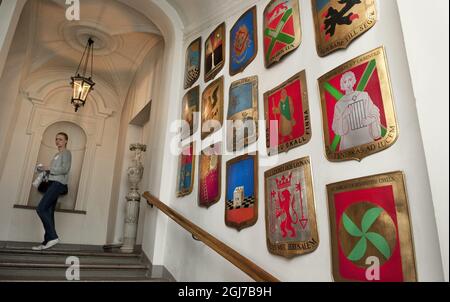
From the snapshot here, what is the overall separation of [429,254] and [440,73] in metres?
0.87

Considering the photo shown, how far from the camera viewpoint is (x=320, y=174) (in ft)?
7.50

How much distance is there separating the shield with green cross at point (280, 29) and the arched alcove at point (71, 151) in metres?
5.15

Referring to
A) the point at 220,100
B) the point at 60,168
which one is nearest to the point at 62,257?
the point at 60,168

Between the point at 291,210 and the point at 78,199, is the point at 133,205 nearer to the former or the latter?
the point at 78,199

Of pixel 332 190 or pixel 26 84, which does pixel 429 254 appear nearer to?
pixel 332 190

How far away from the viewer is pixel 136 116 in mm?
6387

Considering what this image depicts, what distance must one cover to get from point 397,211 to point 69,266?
314 cm

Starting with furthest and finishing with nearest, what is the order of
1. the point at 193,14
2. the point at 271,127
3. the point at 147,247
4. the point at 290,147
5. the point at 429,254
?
the point at 193,14, the point at 147,247, the point at 271,127, the point at 290,147, the point at 429,254

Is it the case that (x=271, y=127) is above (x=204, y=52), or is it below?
below

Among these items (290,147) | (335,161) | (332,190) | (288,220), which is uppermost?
(290,147)

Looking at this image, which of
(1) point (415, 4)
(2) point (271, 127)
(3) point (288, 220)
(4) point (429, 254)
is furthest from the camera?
(2) point (271, 127)

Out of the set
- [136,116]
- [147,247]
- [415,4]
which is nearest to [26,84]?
[136,116]

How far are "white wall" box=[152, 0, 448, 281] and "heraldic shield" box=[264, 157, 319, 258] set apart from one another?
5 centimetres

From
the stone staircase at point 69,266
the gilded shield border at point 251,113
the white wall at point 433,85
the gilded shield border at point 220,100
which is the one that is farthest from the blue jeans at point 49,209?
the white wall at point 433,85
